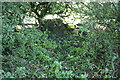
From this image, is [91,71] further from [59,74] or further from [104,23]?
[104,23]

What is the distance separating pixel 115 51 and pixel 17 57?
990 mm

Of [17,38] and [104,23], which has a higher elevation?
[104,23]

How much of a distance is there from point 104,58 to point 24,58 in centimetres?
84

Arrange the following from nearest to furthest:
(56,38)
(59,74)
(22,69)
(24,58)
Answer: (59,74)
(22,69)
(24,58)
(56,38)

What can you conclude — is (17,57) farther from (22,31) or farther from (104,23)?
(104,23)

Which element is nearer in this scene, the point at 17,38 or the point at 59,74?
the point at 59,74

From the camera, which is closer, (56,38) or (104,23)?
(104,23)

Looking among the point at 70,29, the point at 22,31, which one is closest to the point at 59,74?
→ the point at 22,31

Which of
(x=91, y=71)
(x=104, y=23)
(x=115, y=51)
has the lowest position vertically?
(x=91, y=71)

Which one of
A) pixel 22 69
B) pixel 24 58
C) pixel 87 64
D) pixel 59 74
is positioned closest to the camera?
pixel 59 74

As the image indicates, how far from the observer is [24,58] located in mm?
2160

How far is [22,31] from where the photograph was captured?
7.50 feet

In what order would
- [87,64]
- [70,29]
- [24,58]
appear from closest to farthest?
1. [87,64]
2. [24,58]
3. [70,29]

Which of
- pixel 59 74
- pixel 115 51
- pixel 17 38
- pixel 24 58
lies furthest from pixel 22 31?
pixel 115 51
